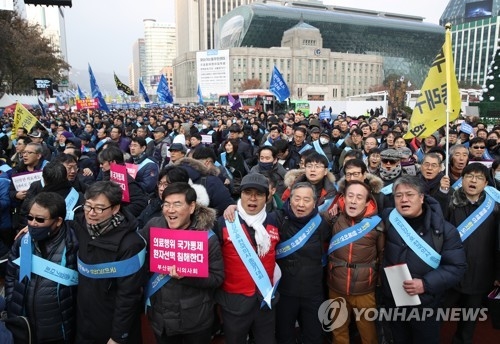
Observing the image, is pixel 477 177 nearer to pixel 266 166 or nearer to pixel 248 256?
pixel 248 256

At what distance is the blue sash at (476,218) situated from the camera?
10.3 ft

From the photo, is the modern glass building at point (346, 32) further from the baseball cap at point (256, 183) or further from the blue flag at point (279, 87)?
the baseball cap at point (256, 183)

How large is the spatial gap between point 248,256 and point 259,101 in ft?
92.4

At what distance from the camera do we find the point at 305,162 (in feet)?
13.1

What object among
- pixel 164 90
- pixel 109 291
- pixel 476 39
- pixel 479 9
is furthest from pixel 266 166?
pixel 479 9

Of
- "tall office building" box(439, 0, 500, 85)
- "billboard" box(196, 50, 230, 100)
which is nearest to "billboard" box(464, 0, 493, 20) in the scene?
"tall office building" box(439, 0, 500, 85)

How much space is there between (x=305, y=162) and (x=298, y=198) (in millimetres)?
1204

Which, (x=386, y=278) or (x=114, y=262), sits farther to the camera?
(x=386, y=278)

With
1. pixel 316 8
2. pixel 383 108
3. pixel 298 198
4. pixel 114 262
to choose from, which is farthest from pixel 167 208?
pixel 316 8

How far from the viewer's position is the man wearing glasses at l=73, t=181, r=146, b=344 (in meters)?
2.40

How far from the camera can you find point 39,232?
8.54 ft

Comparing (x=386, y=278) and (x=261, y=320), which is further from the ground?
(x=386, y=278)

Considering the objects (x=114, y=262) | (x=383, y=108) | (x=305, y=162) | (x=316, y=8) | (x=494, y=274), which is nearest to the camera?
(x=114, y=262)

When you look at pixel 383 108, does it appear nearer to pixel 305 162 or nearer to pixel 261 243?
pixel 305 162
